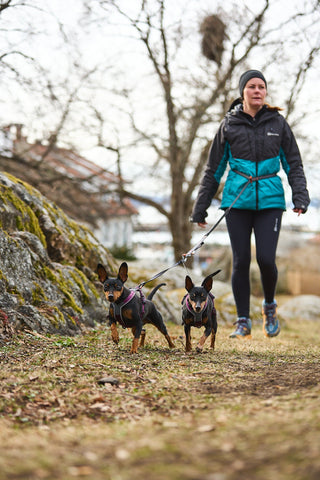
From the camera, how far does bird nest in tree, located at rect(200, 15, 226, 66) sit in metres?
13.9

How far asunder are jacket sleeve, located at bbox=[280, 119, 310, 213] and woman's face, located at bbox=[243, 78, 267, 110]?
0.44 m

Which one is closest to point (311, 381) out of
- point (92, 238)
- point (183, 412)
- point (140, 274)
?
point (183, 412)

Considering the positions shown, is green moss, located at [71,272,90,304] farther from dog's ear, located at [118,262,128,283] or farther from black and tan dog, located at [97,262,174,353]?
dog's ear, located at [118,262,128,283]

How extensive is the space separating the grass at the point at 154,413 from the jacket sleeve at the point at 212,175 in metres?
1.98

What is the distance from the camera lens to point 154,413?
3.05m

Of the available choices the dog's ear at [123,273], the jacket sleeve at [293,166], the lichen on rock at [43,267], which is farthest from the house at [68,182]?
the dog's ear at [123,273]

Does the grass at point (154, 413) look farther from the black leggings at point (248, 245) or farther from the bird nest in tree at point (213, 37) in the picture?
the bird nest in tree at point (213, 37)

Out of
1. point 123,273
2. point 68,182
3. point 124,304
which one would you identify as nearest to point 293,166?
point 123,273

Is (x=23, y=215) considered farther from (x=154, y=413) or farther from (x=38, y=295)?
(x=154, y=413)

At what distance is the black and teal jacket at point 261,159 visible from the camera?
643 centimetres

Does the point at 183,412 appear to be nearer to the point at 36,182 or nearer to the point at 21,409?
the point at 21,409

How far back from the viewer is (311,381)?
355cm

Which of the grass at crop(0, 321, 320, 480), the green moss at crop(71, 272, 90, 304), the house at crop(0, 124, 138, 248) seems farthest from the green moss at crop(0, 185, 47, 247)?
the house at crop(0, 124, 138, 248)

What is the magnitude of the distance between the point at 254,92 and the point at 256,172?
945 millimetres
